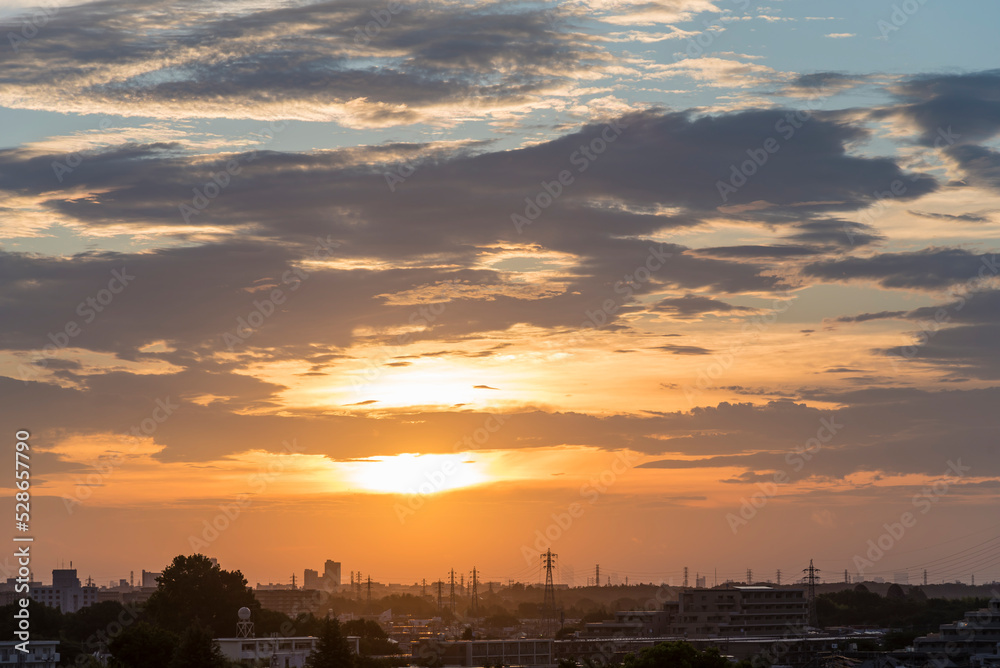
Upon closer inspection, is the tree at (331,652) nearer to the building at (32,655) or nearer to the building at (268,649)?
the building at (268,649)

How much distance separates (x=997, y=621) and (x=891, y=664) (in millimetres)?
22304

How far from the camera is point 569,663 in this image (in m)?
98.2

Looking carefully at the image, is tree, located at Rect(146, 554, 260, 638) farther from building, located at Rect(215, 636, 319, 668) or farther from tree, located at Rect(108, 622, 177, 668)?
tree, located at Rect(108, 622, 177, 668)

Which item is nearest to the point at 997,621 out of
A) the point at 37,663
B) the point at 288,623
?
the point at 288,623

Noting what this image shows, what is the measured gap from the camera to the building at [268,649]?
115 meters

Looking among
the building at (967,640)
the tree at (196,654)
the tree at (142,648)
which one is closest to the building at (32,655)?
the tree at (142,648)

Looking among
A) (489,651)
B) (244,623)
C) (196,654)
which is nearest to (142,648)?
(196,654)

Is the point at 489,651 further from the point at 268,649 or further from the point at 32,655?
the point at 32,655

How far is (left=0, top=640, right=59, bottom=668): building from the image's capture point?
3915 inches

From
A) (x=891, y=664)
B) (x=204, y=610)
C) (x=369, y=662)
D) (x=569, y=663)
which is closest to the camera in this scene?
(x=569, y=663)

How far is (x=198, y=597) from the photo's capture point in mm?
155500

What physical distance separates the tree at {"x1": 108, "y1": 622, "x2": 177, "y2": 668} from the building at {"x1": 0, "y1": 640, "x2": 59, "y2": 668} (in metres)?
8.39

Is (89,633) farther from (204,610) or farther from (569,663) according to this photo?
(569,663)

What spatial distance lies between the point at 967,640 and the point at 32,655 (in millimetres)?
122873
